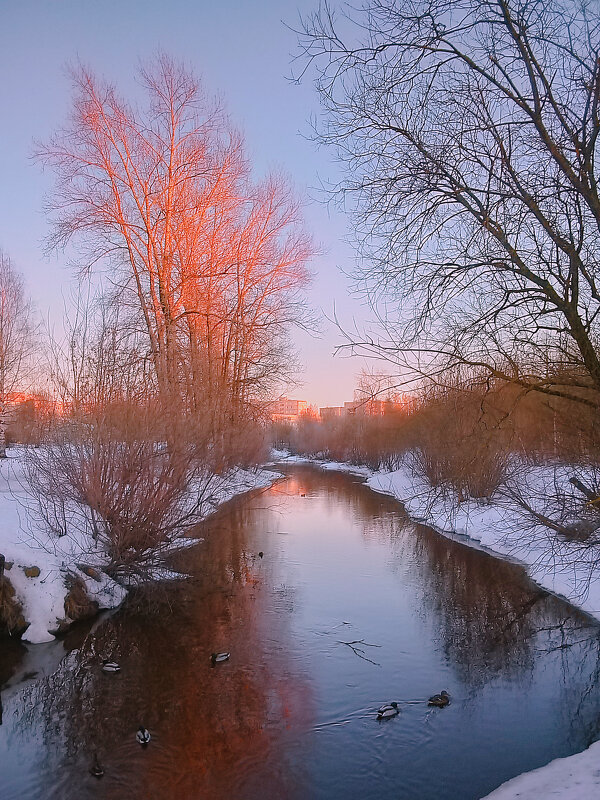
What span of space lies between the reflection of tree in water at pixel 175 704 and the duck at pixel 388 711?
75 cm

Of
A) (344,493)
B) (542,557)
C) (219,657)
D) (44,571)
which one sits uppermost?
(542,557)

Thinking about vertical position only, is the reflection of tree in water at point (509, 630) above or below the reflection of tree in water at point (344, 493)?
below

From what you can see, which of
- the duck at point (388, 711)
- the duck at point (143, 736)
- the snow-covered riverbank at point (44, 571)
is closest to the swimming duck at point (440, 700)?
the duck at point (388, 711)

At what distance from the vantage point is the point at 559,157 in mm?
4375

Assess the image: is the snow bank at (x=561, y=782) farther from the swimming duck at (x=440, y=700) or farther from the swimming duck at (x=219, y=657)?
the swimming duck at (x=219, y=657)

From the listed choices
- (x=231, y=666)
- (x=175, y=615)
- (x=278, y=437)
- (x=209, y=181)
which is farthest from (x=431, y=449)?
(x=278, y=437)

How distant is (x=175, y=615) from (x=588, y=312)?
7569mm

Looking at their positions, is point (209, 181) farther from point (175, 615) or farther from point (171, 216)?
point (175, 615)

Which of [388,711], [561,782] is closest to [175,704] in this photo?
[388,711]

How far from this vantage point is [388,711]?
6488 mm

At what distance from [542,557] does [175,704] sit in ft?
18.3

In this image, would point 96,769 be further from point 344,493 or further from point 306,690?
point 344,493

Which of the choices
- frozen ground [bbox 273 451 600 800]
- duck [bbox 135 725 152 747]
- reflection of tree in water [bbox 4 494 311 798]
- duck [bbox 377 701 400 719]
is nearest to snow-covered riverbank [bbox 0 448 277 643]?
reflection of tree in water [bbox 4 494 311 798]

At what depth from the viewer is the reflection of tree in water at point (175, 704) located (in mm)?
5434
